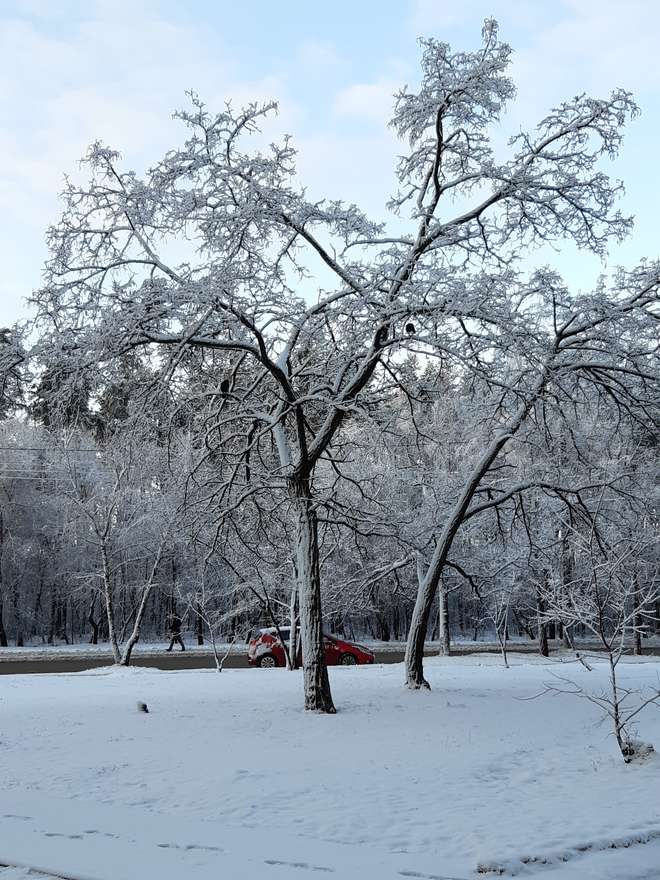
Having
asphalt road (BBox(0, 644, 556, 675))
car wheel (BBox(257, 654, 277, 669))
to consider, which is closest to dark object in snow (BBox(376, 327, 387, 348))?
car wheel (BBox(257, 654, 277, 669))

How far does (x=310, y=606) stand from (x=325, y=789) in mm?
4927

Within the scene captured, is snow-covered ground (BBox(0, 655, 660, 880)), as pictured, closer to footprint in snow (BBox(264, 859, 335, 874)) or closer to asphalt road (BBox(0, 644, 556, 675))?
footprint in snow (BBox(264, 859, 335, 874))

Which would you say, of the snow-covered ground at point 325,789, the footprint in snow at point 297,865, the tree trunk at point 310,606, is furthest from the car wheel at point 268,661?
the footprint in snow at point 297,865

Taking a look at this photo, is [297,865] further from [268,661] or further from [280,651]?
[268,661]

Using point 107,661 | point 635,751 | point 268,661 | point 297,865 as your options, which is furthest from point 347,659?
point 297,865

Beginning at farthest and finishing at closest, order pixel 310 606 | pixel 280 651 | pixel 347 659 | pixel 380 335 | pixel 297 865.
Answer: pixel 347 659 < pixel 280 651 < pixel 310 606 < pixel 380 335 < pixel 297 865

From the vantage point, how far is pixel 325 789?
7.64 m

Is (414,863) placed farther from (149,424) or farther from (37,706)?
(37,706)

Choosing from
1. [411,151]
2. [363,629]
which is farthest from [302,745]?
[363,629]

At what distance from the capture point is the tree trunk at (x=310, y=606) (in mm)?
12227

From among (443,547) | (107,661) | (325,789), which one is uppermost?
(443,547)

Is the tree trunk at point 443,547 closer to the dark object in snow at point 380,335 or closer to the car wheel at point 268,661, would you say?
the dark object in snow at point 380,335

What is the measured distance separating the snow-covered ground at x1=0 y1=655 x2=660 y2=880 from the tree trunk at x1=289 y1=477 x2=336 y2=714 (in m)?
0.38

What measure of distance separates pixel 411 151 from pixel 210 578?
85.9 feet
